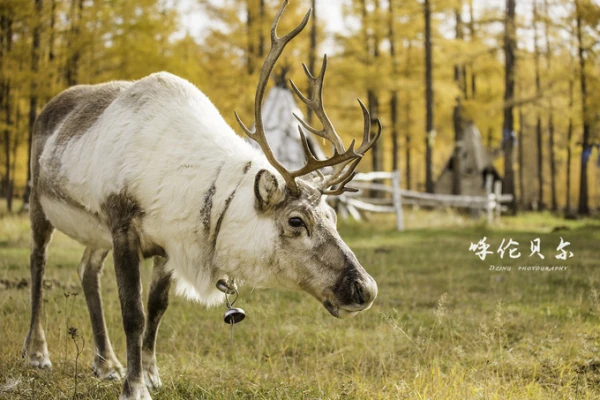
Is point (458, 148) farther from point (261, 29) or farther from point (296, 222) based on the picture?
point (296, 222)

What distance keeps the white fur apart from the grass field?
0.66 metres

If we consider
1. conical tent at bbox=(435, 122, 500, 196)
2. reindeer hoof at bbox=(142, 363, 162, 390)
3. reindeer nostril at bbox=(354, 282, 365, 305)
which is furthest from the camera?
conical tent at bbox=(435, 122, 500, 196)

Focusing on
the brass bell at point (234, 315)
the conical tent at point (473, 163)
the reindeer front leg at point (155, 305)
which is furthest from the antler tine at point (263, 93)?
the conical tent at point (473, 163)

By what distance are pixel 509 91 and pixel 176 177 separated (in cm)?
1541

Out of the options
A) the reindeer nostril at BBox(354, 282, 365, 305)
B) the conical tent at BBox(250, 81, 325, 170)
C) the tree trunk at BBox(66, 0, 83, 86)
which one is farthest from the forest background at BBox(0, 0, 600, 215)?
the reindeer nostril at BBox(354, 282, 365, 305)

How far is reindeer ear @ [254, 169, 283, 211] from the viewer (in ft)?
10.1

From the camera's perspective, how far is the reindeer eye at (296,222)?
3.08 metres

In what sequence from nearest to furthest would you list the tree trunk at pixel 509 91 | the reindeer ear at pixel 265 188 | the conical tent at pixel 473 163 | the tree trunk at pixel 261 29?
the reindeer ear at pixel 265 188 < the tree trunk at pixel 509 91 < the tree trunk at pixel 261 29 < the conical tent at pixel 473 163

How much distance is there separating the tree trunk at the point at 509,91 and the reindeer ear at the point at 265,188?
14636mm

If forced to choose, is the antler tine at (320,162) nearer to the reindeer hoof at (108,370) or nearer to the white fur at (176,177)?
the white fur at (176,177)

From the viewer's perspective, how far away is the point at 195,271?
133 inches

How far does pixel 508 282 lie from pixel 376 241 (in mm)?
3966

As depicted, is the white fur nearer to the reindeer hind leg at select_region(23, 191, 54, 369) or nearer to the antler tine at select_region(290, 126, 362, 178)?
the antler tine at select_region(290, 126, 362, 178)

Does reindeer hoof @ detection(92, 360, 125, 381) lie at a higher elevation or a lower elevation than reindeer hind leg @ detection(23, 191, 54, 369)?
lower
